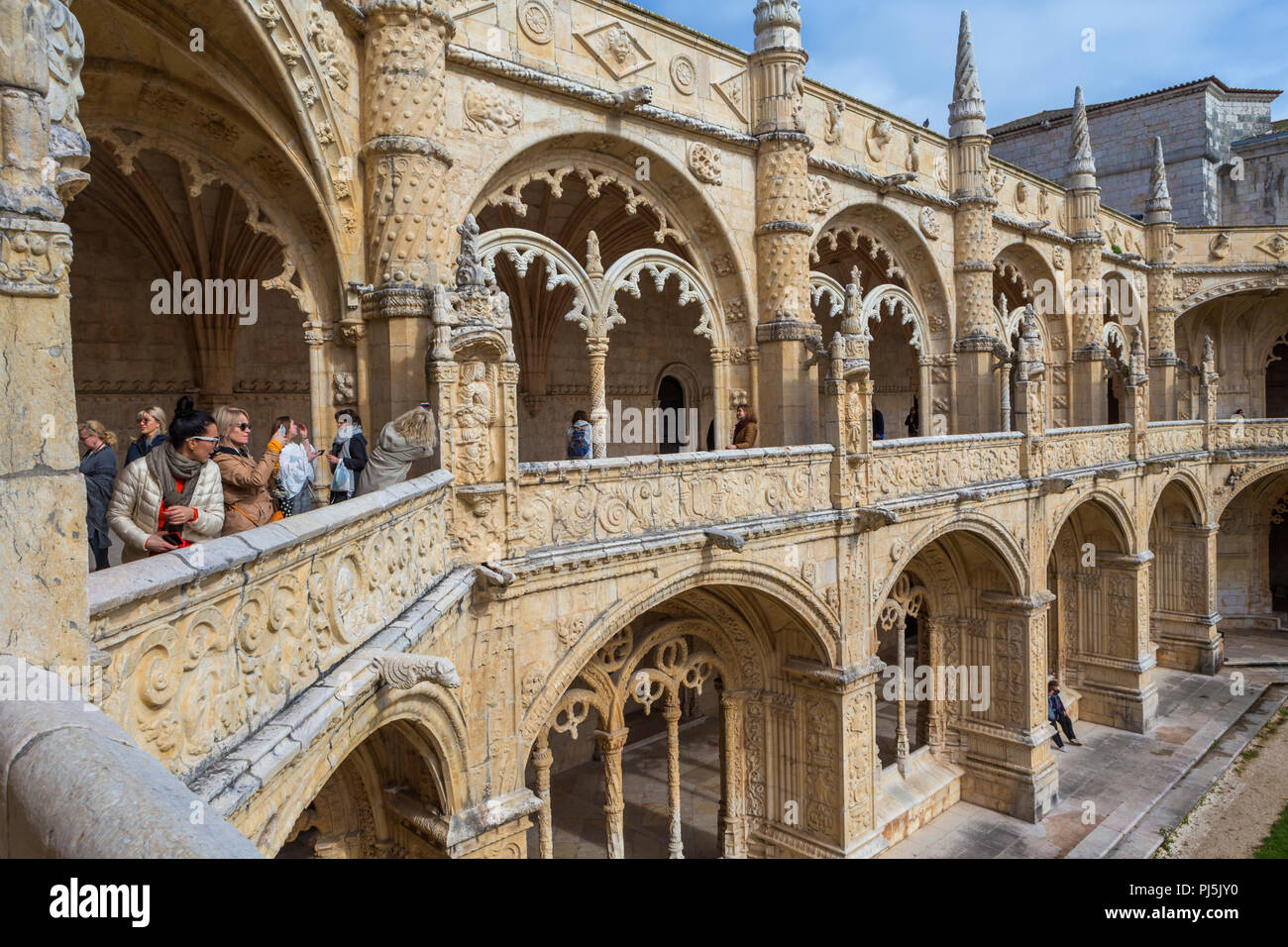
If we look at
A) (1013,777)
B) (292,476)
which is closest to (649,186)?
(292,476)

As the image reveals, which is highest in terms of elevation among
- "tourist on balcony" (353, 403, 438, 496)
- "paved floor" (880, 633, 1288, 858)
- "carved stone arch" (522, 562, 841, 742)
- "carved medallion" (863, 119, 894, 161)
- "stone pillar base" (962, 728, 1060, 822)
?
"carved medallion" (863, 119, 894, 161)

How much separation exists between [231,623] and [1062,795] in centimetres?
1594

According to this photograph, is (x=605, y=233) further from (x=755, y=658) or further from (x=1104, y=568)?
(x=1104, y=568)

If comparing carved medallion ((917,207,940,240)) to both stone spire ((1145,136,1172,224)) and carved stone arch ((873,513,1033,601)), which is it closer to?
carved stone arch ((873,513,1033,601))

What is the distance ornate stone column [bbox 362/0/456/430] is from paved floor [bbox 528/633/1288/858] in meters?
7.13

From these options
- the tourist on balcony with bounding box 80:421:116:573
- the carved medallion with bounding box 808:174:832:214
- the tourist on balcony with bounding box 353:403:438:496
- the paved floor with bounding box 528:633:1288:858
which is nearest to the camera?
the tourist on balcony with bounding box 80:421:116:573

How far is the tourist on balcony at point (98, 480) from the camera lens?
4.84m

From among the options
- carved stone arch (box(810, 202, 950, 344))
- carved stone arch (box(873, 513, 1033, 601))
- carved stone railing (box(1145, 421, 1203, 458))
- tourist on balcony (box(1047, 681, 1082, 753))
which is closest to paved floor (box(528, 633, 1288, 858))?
tourist on balcony (box(1047, 681, 1082, 753))

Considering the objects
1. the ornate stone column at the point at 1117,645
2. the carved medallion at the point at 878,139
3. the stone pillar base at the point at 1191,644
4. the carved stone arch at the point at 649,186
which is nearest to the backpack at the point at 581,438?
the carved stone arch at the point at 649,186

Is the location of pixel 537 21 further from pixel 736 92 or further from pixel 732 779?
pixel 732 779

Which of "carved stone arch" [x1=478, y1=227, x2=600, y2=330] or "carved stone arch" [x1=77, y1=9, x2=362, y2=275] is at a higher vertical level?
"carved stone arch" [x1=77, y1=9, x2=362, y2=275]

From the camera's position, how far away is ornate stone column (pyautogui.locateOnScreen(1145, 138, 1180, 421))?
23000mm

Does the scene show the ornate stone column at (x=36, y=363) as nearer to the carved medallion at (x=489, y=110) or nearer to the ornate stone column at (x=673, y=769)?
the carved medallion at (x=489, y=110)
